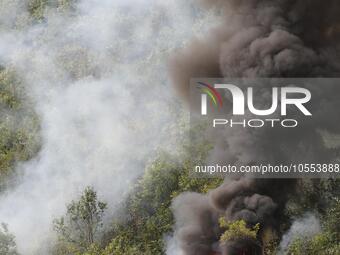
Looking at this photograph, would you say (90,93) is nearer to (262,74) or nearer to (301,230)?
(301,230)

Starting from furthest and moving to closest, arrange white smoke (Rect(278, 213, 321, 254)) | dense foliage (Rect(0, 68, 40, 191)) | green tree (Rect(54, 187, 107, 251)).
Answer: dense foliage (Rect(0, 68, 40, 191)), green tree (Rect(54, 187, 107, 251)), white smoke (Rect(278, 213, 321, 254))

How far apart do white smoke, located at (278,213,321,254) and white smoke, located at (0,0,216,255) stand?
6.73m

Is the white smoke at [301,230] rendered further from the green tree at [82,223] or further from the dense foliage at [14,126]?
the dense foliage at [14,126]

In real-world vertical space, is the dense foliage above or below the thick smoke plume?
above

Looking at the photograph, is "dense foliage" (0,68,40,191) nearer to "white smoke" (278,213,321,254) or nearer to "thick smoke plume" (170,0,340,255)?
"white smoke" (278,213,321,254)

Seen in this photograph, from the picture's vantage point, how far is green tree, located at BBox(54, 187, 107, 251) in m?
24.3

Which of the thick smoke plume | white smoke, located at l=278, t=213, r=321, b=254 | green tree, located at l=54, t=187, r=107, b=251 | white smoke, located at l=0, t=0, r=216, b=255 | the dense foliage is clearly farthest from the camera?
the dense foliage

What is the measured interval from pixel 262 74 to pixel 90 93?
16.5m

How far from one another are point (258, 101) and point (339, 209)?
7578mm

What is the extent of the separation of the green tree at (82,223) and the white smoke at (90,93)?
1.29 m

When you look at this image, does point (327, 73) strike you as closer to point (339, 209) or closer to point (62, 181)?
point (339, 209)

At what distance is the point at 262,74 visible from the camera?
18.1 m

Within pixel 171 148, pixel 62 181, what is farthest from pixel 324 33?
pixel 62 181

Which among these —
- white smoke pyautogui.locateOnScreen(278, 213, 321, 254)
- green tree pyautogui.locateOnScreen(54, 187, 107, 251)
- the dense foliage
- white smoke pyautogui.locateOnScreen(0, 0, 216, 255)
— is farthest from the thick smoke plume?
the dense foliage
